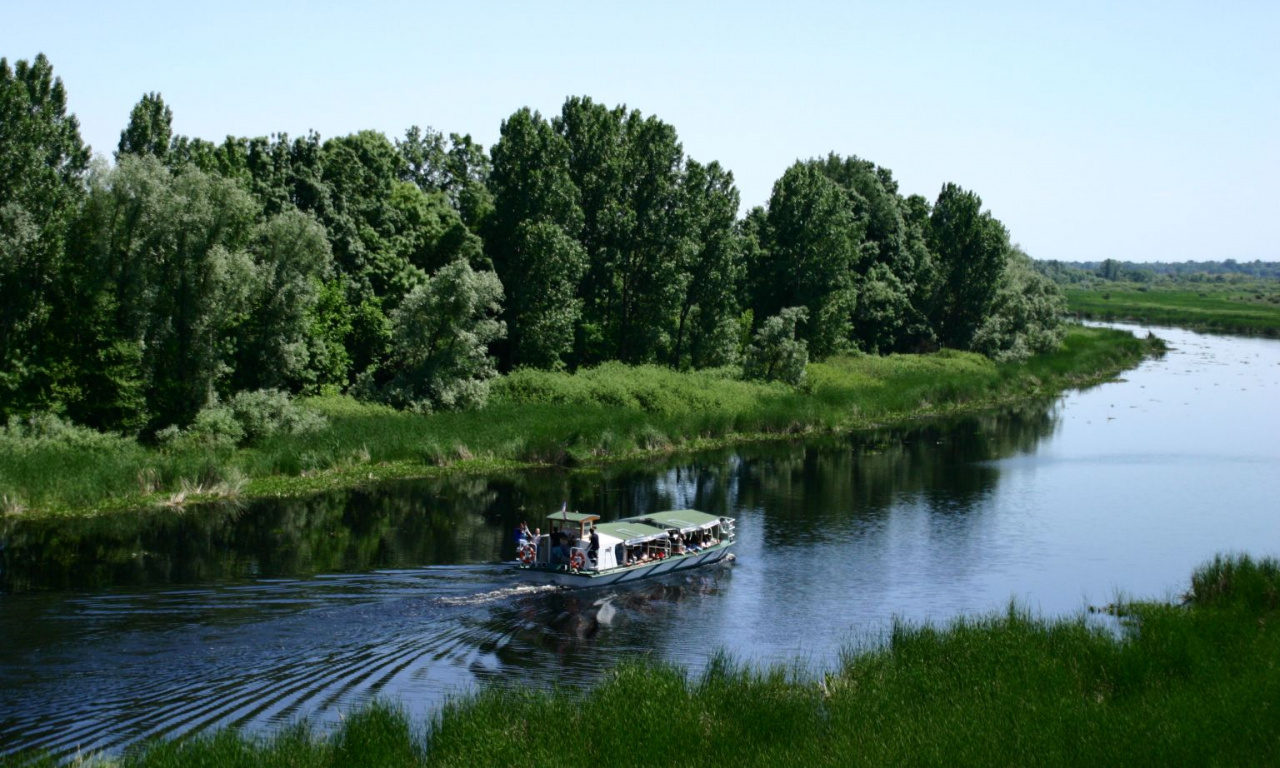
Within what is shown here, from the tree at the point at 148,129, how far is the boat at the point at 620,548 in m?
41.2

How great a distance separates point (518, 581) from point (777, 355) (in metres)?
54.9

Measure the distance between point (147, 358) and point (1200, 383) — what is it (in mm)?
106465

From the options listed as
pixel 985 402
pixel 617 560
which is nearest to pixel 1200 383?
pixel 985 402

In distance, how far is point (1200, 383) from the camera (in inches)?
4803

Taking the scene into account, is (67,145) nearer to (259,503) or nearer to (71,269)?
(71,269)

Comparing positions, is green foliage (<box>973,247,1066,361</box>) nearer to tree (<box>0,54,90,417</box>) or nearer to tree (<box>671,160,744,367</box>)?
tree (<box>671,160,744,367</box>)

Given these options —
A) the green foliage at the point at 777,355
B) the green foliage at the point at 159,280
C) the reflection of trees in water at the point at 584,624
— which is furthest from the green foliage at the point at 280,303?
the green foliage at the point at 777,355

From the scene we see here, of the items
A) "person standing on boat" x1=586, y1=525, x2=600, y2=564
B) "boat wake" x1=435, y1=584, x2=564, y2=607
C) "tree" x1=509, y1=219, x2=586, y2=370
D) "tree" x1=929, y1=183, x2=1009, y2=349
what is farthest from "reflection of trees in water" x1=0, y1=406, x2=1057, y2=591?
"tree" x1=929, y1=183, x2=1009, y2=349

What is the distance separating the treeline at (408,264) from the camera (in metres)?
58.4

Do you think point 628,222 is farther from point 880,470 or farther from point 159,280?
point 159,280

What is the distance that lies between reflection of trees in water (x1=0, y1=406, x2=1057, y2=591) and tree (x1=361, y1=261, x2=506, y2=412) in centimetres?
995

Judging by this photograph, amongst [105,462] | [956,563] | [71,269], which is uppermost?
[71,269]

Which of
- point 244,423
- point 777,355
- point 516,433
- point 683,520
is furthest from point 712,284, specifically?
point 683,520

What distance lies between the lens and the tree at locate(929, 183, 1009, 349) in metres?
128
